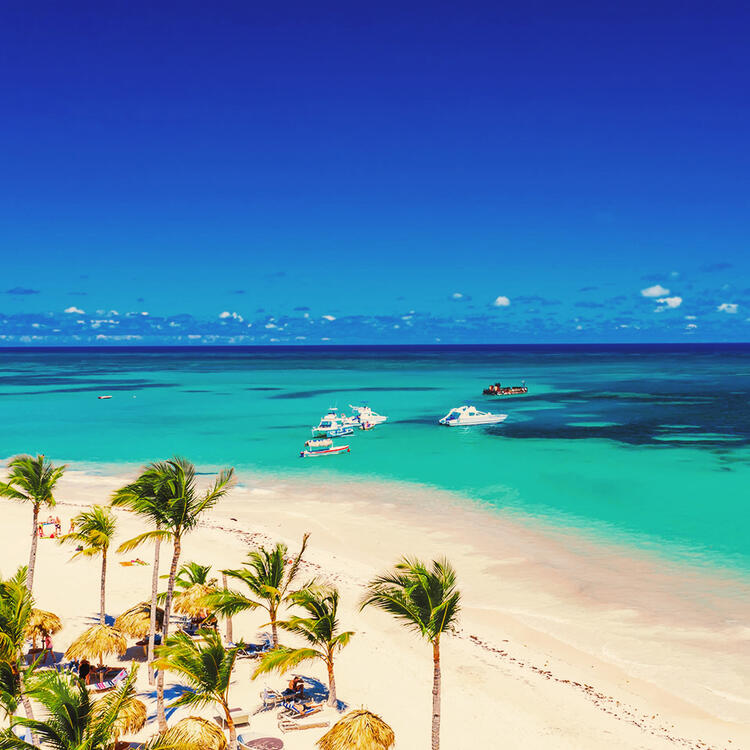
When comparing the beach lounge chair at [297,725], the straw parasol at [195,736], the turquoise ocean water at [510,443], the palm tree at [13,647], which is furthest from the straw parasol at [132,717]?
the turquoise ocean water at [510,443]

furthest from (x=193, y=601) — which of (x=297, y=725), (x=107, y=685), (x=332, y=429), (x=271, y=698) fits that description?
(x=332, y=429)

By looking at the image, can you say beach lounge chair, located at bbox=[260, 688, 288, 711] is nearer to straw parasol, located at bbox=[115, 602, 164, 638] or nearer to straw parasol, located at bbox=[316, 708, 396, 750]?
straw parasol, located at bbox=[316, 708, 396, 750]

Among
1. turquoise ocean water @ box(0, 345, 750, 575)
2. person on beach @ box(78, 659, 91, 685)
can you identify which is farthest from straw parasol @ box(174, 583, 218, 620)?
turquoise ocean water @ box(0, 345, 750, 575)

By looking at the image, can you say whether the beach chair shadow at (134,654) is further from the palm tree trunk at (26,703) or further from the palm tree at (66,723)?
the palm tree at (66,723)

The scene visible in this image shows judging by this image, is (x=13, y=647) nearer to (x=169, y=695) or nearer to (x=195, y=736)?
(x=195, y=736)

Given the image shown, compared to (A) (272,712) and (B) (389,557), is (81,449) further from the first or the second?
(A) (272,712)

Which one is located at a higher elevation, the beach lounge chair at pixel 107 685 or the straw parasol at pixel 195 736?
the straw parasol at pixel 195 736
